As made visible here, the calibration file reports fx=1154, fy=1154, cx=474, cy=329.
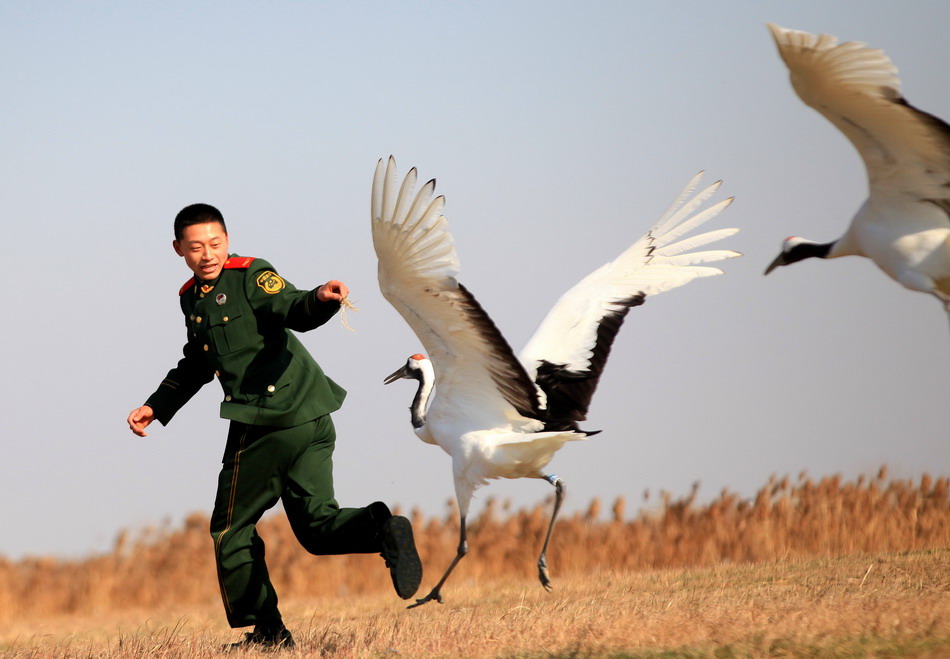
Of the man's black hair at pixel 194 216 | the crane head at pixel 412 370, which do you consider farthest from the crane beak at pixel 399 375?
the man's black hair at pixel 194 216

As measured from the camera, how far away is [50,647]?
688cm

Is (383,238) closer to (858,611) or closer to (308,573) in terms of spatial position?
(858,611)

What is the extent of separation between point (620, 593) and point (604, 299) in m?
2.05

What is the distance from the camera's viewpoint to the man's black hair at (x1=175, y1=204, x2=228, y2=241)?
6152 mm

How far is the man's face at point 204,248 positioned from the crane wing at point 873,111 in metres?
3.08

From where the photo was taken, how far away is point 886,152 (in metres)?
6.50

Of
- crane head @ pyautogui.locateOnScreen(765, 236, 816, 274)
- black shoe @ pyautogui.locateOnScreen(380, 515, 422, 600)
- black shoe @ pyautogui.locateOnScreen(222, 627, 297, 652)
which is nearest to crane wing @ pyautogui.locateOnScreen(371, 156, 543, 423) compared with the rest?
black shoe @ pyautogui.locateOnScreen(380, 515, 422, 600)

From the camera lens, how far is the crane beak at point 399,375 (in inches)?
366

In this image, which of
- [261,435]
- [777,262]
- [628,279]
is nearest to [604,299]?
[628,279]

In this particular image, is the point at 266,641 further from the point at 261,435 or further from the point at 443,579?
the point at 443,579

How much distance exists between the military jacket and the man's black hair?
0.27 metres

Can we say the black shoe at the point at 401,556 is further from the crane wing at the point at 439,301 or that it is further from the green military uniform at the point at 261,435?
the crane wing at the point at 439,301

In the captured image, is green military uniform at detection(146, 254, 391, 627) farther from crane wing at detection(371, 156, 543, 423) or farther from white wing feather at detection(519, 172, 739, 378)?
white wing feather at detection(519, 172, 739, 378)

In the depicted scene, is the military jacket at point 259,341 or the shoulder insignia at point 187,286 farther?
the shoulder insignia at point 187,286
